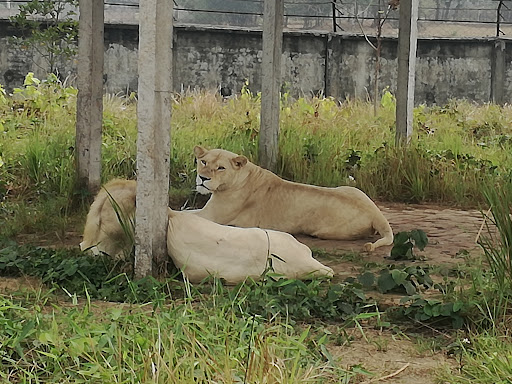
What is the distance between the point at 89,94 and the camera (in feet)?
25.4

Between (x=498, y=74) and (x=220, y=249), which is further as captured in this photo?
(x=498, y=74)

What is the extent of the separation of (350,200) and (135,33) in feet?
40.0

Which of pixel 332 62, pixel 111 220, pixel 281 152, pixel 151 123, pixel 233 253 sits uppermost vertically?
pixel 332 62

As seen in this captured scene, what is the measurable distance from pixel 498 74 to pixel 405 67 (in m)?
10.6

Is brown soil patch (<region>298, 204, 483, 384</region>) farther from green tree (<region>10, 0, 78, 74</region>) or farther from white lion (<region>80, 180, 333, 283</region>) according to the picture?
green tree (<region>10, 0, 78, 74</region>)

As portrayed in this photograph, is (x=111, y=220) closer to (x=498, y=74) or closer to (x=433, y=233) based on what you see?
(x=433, y=233)

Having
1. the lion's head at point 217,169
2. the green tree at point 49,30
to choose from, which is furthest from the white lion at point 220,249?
the green tree at point 49,30

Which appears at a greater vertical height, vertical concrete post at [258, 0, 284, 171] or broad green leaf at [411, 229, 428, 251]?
vertical concrete post at [258, 0, 284, 171]

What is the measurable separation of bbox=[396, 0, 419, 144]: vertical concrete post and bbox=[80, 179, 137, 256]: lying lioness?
5184 millimetres

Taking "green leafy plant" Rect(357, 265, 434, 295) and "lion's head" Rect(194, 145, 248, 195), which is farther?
"lion's head" Rect(194, 145, 248, 195)

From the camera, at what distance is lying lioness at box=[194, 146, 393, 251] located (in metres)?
6.89

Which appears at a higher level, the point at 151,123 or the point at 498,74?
the point at 498,74

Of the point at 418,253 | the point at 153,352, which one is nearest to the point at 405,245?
the point at 418,253

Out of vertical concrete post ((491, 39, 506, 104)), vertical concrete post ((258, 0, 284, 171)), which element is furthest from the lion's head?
vertical concrete post ((491, 39, 506, 104))
